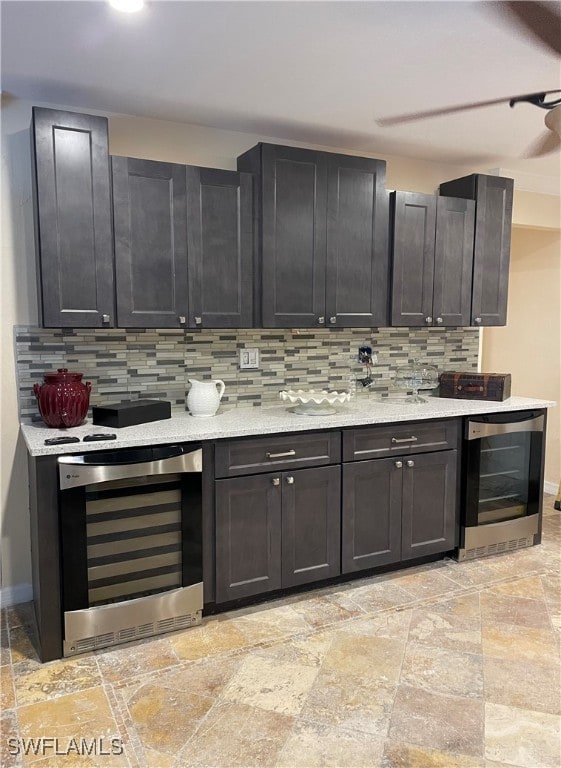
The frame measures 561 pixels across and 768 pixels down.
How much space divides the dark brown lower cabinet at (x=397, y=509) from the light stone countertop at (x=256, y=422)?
246 millimetres

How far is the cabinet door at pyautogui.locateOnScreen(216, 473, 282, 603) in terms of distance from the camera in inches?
111

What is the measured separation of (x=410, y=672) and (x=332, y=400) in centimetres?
136

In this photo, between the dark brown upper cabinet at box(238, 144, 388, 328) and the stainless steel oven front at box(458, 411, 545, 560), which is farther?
the stainless steel oven front at box(458, 411, 545, 560)

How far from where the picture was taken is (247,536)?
2.89 m

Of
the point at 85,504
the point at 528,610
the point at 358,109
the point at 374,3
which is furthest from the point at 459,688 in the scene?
the point at 358,109

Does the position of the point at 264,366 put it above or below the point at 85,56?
below

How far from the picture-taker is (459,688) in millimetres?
2326

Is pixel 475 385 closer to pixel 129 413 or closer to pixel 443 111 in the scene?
pixel 443 111

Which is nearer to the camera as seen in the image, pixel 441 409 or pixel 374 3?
pixel 374 3

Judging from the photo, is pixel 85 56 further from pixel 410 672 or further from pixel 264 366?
pixel 410 672

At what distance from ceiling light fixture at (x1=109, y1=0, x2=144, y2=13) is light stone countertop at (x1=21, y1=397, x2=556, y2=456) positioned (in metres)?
1.60

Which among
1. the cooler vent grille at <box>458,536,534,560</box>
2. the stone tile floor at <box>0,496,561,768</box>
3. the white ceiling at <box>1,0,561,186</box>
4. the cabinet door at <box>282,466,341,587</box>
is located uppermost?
the white ceiling at <box>1,0,561,186</box>

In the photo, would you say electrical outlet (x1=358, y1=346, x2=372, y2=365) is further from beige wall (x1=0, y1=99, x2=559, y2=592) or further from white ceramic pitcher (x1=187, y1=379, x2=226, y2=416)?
beige wall (x1=0, y1=99, x2=559, y2=592)

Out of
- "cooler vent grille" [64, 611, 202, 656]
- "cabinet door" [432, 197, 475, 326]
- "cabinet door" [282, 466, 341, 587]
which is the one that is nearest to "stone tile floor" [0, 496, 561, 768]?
"cooler vent grille" [64, 611, 202, 656]
